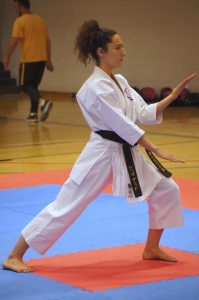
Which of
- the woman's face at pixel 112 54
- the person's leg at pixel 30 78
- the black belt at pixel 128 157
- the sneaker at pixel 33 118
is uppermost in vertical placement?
the woman's face at pixel 112 54

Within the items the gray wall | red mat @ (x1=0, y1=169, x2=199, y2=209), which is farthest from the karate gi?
the gray wall

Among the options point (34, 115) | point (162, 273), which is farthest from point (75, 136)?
point (162, 273)

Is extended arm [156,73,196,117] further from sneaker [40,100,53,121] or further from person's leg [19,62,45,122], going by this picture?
person's leg [19,62,45,122]

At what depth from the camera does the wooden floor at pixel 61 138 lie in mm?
8969

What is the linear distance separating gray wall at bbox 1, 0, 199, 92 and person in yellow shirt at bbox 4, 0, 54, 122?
371 cm

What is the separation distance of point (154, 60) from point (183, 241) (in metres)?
11.5

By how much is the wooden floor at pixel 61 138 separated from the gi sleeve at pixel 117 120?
3403mm

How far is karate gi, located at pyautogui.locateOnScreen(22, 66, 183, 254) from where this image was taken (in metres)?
4.73

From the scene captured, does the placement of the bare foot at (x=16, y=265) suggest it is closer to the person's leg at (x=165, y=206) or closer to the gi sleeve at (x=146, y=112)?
the person's leg at (x=165, y=206)

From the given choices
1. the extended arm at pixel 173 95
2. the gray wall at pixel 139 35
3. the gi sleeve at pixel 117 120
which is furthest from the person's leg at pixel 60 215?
the gray wall at pixel 139 35

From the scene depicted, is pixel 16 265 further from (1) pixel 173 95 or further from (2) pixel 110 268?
(1) pixel 173 95

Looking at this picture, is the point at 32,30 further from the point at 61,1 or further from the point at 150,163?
the point at 150,163

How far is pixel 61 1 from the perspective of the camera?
61.3ft

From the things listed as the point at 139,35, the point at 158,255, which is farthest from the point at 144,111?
the point at 139,35
